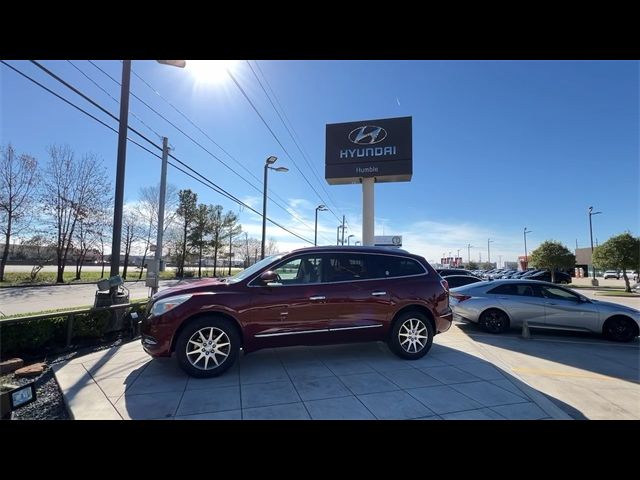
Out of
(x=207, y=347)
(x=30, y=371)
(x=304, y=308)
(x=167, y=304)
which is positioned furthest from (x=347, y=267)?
(x=30, y=371)

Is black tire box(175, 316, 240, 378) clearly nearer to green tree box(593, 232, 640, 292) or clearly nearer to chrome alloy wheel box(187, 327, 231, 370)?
chrome alloy wheel box(187, 327, 231, 370)

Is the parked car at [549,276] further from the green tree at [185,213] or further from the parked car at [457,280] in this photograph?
the green tree at [185,213]

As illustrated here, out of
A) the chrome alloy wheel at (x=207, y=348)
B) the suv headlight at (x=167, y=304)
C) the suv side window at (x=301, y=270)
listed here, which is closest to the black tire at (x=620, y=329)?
the suv side window at (x=301, y=270)

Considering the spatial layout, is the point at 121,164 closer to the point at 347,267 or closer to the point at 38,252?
the point at 347,267

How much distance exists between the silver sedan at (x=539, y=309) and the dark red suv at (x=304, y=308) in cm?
328

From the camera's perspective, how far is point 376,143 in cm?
1633

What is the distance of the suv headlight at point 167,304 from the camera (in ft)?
13.7

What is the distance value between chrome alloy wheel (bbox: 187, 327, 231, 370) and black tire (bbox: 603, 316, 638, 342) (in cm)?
862

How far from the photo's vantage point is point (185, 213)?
115 ft

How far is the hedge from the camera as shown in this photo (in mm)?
4812
